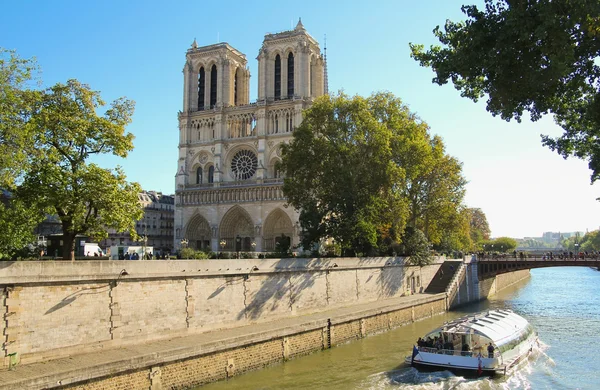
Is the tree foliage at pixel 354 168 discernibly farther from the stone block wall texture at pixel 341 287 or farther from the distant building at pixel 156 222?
the distant building at pixel 156 222

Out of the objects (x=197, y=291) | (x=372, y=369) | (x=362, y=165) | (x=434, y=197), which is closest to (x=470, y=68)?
(x=372, y=369)

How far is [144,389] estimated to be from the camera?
15.9m

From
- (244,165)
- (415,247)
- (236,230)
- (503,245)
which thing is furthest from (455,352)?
(503,245)

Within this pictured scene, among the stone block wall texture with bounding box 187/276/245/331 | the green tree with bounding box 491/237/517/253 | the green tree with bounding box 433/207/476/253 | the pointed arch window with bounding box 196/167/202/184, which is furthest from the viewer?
the green tree with bounding box 491/237/517/253

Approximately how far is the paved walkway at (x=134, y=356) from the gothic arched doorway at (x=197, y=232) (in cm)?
4213

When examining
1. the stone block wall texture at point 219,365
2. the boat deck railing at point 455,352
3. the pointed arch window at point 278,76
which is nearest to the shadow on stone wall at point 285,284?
the stone block wall texture at point 219,365

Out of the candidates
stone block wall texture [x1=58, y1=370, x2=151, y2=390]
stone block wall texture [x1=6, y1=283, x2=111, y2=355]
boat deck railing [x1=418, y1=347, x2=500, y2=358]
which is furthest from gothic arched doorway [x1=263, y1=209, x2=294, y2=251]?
stone block wall texture [x1=58, y1=370, x2=151, y2=390]

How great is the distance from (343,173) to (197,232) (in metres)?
34.5

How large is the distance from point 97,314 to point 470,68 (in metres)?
13.0

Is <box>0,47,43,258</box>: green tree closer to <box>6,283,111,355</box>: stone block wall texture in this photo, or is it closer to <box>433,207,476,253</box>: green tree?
<box>6,283,111,355</box>: stone block wall texture

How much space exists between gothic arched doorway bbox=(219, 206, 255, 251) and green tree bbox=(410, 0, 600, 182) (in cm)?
4862

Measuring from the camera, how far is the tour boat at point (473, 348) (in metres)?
19.5

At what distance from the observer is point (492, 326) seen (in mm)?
21625

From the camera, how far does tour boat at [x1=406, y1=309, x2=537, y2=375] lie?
19453 millimetres
